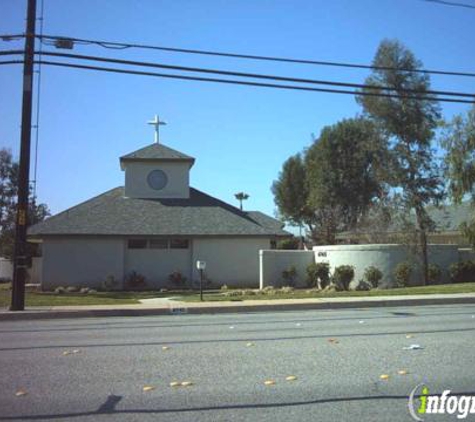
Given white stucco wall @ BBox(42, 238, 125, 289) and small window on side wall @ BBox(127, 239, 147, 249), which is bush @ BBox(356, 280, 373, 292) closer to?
small window on side wall @ BBox(127, 239, 147, 249)

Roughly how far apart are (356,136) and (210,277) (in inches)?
895

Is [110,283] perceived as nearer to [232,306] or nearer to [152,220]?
[152,220]

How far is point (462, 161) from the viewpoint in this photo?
Result: 26906 mm

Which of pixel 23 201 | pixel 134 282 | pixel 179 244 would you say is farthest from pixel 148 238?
pixel 23 201

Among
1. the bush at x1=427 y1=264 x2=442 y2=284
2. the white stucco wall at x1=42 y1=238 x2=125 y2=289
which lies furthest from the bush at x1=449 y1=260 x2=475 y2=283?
the white stucco wall at x1=42 y1=238 x2=125 y2=289

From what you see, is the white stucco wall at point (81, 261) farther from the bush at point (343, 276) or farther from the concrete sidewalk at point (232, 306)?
the concrete sidewalk at point (232, 306)

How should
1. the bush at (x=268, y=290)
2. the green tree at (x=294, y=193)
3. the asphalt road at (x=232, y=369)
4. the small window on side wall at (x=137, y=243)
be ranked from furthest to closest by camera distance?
1. the green tree at (x=294, y=193)
2. the small window on side wall at (x=137, y=243)
3. the bush at (x=268, y=290)
4. the asphalt road at (x=232, y=369)

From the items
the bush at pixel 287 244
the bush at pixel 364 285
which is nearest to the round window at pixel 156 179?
the bush at pixel 364 285

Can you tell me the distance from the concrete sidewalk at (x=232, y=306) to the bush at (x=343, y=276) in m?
5.95

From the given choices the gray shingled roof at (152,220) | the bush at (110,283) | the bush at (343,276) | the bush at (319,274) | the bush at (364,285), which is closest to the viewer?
the bush at (343,276)

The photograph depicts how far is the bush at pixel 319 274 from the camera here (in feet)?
88.9

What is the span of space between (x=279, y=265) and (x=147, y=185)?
31.7 feet

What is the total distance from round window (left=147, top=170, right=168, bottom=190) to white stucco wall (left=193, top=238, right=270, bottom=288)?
473 cm

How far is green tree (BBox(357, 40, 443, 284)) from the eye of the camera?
1145 inches
